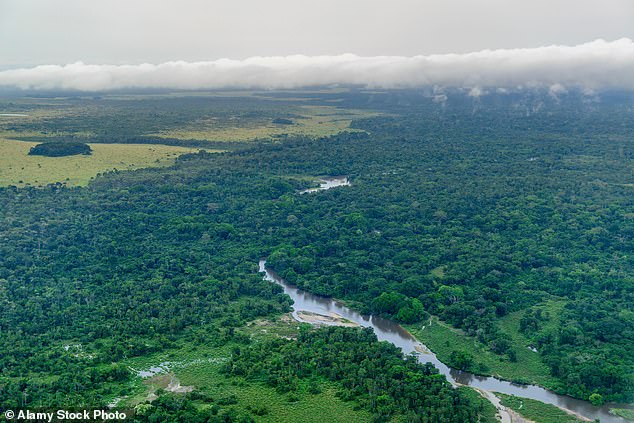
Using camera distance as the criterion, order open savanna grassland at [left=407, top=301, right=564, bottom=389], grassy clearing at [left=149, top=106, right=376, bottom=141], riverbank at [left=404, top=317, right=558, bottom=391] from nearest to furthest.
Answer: riverbank at [left=404, top=317, right=558, bottom=391] → open savanna grassland at [left=407, top=301, right=564, bottom=389] → grassy clearing at [left=149, top=106, right=376, bottom=141]

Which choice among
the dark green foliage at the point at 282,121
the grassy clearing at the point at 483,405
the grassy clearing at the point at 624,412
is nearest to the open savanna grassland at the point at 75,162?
the dark green foliage at the point at 282,121

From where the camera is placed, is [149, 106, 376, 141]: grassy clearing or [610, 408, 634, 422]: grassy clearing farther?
[149, 106, 376, 141]: grassy clearing

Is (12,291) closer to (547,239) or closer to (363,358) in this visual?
(363,358)

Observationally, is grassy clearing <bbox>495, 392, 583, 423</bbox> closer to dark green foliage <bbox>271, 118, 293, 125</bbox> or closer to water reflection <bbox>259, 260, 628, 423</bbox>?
water reflection <bbox>259, 260, 628, 423</bbox>

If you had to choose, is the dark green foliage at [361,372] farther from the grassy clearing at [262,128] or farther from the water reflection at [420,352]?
the grassy clearing at [262,128]

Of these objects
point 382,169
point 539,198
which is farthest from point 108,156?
point 539,198

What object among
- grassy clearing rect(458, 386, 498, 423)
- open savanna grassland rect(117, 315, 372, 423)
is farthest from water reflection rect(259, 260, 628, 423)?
open savanna grassland rect(117, 315, 372, 423)

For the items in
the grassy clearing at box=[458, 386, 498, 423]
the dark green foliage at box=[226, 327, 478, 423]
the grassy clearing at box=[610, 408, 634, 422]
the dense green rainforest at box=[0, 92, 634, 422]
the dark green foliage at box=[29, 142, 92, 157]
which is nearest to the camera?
the dark green foliage at box=[226, 327, 478, 423]
